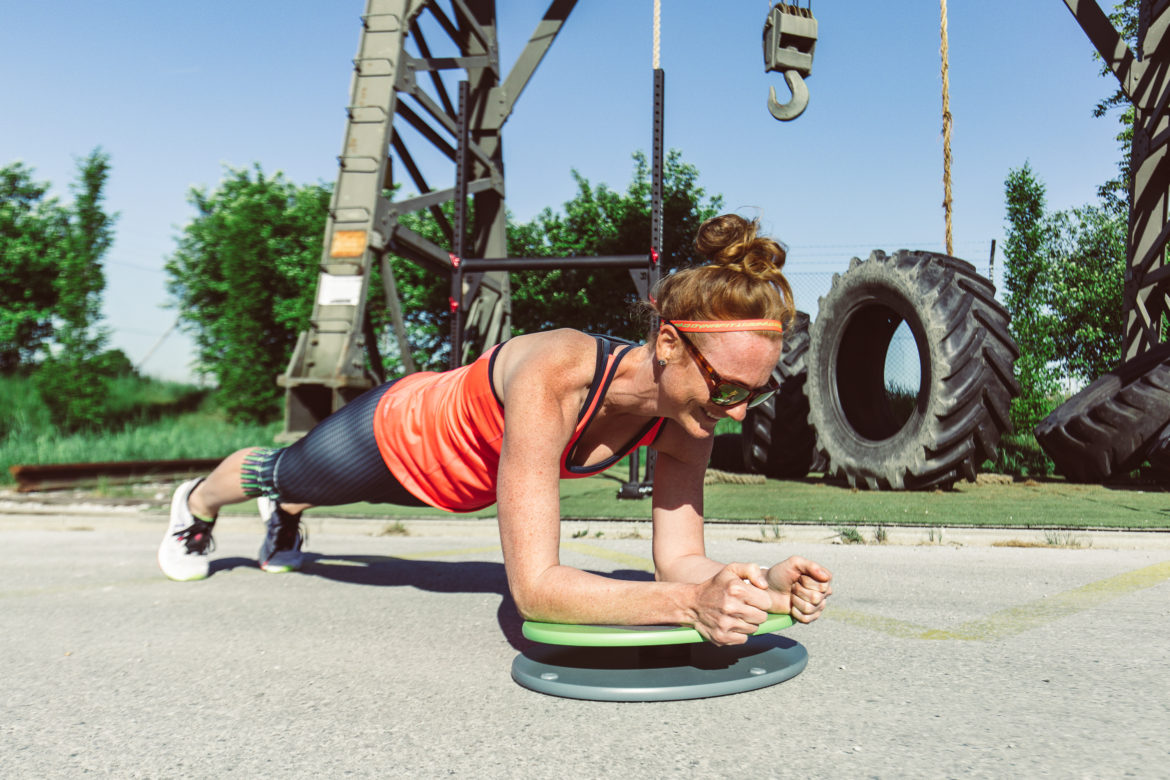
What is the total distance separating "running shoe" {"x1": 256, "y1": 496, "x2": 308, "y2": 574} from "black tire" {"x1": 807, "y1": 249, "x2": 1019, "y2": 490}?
3734 mm

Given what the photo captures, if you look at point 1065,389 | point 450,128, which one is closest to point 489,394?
point 450,128

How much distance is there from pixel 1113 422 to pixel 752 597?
491cm

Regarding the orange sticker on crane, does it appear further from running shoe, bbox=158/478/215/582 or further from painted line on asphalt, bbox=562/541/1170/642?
painted line on asphalt, bbox=562/541/1170/642

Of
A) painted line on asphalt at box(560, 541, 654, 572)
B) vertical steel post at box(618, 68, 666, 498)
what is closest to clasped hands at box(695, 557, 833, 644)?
painted line on asphalt at box(560, 541, 654, 572)

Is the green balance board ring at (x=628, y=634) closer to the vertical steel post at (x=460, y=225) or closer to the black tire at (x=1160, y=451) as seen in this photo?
the black tire at (x=1160, y=451)

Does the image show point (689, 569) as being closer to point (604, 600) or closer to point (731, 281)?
point (604, 600)

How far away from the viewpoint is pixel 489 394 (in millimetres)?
2248

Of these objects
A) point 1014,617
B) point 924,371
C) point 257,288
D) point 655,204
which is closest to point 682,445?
point 1014,617

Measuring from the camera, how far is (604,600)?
5.82 ft

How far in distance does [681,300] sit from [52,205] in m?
25.1

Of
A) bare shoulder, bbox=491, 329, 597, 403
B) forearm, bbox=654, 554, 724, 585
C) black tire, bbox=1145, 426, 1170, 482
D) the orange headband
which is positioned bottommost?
forearm, bbox=654, 554, 724, 585

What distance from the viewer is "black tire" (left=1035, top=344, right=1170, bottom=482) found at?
207 inches

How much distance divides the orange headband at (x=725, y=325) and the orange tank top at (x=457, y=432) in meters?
0.30

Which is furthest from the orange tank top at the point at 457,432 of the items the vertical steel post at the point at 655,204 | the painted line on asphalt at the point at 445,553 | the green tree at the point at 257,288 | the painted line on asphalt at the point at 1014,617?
the green tree at the point at 257,288
